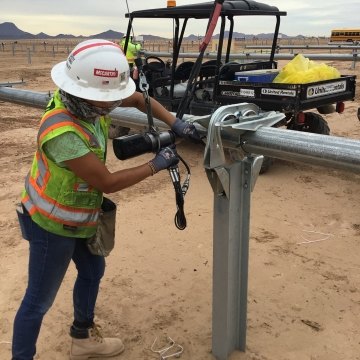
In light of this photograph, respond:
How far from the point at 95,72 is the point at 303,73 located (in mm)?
4107

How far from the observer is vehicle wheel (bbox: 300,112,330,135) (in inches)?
257

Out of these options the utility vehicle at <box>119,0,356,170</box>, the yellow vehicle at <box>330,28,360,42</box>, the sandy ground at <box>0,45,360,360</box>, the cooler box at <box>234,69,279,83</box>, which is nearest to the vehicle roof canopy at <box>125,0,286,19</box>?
the utility vehicle at <box>119,0,356,170</box>

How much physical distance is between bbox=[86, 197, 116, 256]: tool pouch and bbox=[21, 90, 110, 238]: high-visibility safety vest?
10cm

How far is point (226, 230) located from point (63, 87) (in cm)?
100

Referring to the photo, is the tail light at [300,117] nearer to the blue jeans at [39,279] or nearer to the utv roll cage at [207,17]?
the utv roll cage at [207,17]

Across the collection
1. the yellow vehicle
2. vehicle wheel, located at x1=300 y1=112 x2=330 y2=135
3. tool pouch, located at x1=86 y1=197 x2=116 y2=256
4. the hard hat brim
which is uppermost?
the yellow vehicle

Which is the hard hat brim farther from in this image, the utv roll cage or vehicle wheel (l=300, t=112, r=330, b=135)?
vehicle wheel (l=300, t=112, r=330, b=135)

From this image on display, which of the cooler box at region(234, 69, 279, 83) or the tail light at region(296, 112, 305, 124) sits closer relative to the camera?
the tail light at region(296, 112, 305, 124)

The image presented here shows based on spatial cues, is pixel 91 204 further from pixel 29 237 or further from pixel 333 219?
pixel 333 219

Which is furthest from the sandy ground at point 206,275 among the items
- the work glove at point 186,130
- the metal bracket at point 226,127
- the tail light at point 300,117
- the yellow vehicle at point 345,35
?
the yellow vehicle at point 345,35

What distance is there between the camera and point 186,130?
84.8 inches

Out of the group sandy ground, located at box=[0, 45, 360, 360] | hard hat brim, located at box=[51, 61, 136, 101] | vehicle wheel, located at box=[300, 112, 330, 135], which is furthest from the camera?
vehicle wheel, located at box=[300, 112, 330, 135]

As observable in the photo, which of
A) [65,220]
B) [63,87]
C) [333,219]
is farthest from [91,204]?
[333,219]

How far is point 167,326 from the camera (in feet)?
9.93
